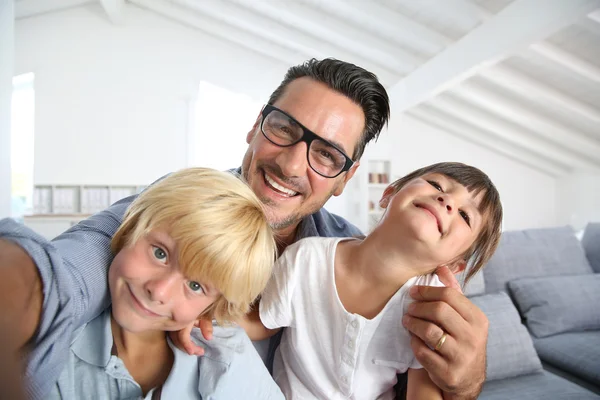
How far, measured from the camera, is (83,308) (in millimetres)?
587

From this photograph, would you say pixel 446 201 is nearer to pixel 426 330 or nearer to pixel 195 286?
pixel 426 330

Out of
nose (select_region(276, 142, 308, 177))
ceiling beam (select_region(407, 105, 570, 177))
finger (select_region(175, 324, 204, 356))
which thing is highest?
ceiling beam (select_region(407, 105, 570, 177))

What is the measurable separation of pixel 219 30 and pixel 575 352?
5.85 metres

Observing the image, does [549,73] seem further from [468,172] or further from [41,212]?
[41,212]

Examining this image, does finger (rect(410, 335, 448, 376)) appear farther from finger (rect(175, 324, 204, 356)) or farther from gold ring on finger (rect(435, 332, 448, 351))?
finger (rect(175, 324, 204, 356))

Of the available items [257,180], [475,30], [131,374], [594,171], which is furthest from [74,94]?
[594,171]

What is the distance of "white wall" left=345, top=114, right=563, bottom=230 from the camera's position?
A: 6566 millimetres

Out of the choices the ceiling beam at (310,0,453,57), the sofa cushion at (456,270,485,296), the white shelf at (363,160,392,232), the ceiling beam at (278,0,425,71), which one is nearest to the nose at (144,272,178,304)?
the sofa cushion at (456,270,485,296)

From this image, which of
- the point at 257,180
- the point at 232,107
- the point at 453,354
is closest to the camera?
the point at 453,354

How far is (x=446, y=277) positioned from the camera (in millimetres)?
979

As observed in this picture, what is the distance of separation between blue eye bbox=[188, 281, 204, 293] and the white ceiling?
120 inches

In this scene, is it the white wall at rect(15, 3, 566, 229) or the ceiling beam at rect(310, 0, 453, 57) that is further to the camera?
the white wall at rect(15, 3, 566, 229)

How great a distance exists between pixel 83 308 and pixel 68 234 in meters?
0.17

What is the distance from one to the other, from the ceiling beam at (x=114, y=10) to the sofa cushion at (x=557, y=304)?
5.96 m
